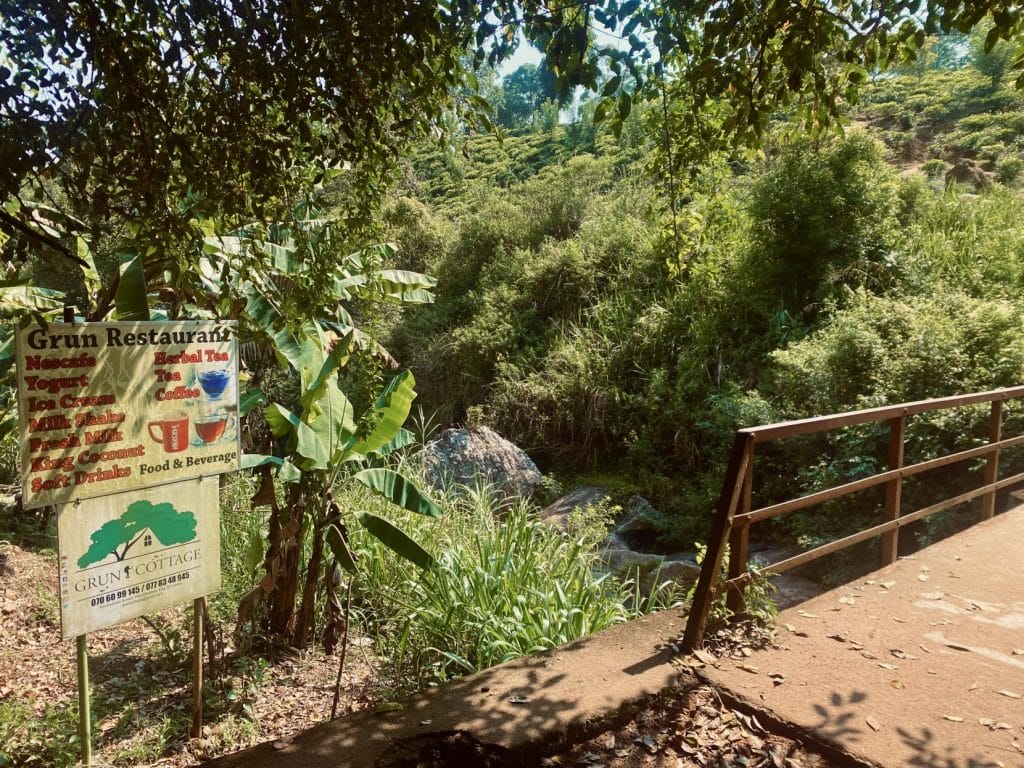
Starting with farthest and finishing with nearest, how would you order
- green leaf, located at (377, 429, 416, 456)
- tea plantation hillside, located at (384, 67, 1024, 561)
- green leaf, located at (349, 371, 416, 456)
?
tea plantation hillside, located at (384, 67, 1024, 561) < green leaf, located at (377, 429, 416, 456) < green leaf, located at (349, 371, 416, 456)

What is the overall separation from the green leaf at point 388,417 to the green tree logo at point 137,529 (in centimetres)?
138

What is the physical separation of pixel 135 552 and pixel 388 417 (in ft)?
6.01

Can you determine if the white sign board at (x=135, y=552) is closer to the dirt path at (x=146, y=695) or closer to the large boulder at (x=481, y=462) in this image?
the dirt path at (x=146, y=695)

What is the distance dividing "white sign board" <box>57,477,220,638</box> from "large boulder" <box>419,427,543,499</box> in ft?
19.3

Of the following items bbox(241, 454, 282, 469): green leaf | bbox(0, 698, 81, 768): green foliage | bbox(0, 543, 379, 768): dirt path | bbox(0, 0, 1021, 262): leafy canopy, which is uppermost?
bbox(0, 0, 1021, 262): leafy canopy

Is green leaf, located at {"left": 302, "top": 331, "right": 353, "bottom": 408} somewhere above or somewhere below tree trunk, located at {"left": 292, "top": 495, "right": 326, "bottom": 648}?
above

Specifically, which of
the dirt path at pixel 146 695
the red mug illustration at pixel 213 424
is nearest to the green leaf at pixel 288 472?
the red mug illustration at pixel 213 424

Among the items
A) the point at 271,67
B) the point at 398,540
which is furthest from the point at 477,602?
the point at 271,67

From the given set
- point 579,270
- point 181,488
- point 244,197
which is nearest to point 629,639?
point 181,488

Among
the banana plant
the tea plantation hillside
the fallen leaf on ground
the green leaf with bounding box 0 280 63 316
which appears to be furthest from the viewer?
the tea plantation hillside

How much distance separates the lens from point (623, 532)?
30.7ft

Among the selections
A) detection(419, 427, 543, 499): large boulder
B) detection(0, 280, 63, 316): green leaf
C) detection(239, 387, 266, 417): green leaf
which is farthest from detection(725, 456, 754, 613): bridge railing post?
detection(419, 427, 543, 499): large boulder

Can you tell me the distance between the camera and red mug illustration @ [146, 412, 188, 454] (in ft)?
10.9

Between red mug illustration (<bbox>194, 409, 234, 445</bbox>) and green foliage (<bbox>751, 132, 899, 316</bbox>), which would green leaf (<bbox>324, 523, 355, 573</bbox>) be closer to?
red mug illustration (<bbox>194, 409, 234, 445</bbox>)
